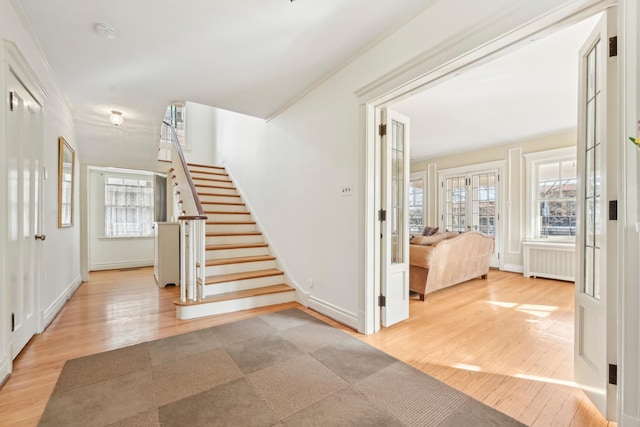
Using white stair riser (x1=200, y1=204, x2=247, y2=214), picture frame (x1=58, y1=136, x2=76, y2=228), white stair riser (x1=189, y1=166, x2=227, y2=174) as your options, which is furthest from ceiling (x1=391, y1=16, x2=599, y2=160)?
picture frame (x1=58, y1=136, x2=76, y2=228)

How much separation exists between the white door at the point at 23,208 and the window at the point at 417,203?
700 cm

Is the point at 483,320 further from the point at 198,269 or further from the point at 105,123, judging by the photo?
the point at 105,123

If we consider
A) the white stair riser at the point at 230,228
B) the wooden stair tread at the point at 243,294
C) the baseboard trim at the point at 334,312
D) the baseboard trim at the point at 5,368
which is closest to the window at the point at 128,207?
the white stair riser at the point at 230,228

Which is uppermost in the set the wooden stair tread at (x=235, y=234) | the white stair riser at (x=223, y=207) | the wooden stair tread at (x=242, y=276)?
the white stair riser at (x=223, y=207)

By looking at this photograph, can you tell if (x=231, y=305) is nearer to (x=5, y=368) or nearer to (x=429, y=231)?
(x=5, y=368)

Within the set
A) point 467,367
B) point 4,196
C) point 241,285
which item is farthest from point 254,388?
point 4,196

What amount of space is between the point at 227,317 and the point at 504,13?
3.35 m

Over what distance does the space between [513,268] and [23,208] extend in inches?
280

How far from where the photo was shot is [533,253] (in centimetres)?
493

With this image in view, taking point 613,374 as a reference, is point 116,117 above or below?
above

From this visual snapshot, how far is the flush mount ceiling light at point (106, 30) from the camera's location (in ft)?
6.81

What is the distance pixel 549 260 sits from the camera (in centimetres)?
473

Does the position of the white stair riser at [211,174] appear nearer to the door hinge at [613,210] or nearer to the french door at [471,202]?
the french door at [471,202]

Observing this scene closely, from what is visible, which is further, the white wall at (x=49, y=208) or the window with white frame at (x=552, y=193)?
the window with white frame at (x=552, y=193)
